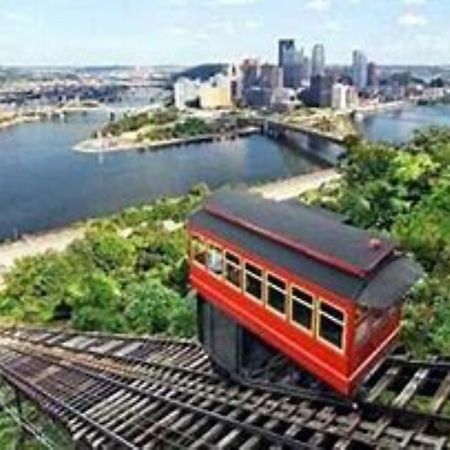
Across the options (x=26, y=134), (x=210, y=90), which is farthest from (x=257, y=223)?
(x=210, y=90)

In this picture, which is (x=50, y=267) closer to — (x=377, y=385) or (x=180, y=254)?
(x=180, y=254)

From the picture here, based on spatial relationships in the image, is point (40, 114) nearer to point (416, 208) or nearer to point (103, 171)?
point (103, 171)

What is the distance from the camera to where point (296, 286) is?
10.2 metres

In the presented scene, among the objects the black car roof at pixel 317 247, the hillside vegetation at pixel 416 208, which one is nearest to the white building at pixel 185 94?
the hillside vegetation at pixel 416 208

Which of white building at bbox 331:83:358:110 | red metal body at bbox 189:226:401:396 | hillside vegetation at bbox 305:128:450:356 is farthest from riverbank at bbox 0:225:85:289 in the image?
white building at bbox 331:83:358:110

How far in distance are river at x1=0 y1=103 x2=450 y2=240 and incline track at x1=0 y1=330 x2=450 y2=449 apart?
134ft

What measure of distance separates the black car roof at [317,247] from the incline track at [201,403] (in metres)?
1.53

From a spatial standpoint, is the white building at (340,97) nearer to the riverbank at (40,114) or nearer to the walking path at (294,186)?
the riverbank at (40,114)

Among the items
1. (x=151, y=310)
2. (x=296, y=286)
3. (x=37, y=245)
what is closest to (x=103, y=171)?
(x=37, y=245)

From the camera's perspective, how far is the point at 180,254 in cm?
3231

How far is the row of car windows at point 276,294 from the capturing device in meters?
9.86

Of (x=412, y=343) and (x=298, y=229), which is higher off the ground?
(x=298, y=229)

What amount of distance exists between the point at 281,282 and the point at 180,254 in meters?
21.9

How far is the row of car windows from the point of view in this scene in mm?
9859
